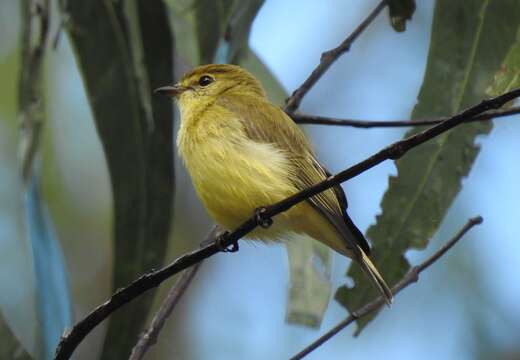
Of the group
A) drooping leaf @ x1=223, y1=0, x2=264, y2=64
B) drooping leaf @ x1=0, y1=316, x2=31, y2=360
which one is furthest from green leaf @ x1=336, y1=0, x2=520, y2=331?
drooping leaf @ x1=0, y1=316, x2=31, y2=360

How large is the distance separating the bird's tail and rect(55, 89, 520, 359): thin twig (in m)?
0.83

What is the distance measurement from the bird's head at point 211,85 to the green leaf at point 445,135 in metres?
1.14

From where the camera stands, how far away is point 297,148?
12.7 feet

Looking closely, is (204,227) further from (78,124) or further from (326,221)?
(326,221)

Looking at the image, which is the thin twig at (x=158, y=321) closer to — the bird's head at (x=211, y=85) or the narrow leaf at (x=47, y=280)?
the narrow leaf at (x=47, y=280)

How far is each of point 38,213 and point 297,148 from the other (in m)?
1.05

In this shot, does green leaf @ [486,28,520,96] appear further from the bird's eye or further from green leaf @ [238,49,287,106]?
the bird's eye

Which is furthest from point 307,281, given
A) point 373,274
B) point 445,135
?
point 445,135

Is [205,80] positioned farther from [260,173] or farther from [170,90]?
[260,173]

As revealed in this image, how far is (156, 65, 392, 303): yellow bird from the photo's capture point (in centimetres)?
352

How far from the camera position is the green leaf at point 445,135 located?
11.8 feet

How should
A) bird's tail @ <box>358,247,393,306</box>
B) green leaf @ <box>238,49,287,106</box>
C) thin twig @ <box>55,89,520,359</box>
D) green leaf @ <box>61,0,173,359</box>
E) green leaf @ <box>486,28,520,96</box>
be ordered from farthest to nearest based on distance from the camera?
green leaf @ <box>238,49,287,106</box> → green leaf @ <box>61,0,173,359</box> → bird's tail @ <box>358,247,393,306</box> → green leaf @ <box>486,28,520,96</box> → thin twig @ <box>55,89,520,359</box>

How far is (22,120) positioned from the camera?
13.6 feet

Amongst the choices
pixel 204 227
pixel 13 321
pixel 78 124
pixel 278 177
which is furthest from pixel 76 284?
pixel 278 177
